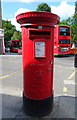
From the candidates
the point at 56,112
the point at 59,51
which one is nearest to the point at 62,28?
the point at 59,51

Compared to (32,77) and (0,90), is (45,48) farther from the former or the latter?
(0,90)

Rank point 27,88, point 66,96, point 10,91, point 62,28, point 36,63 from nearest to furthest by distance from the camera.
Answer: point 36,63, point 27,88, point 66,96, point 10,91, point 62,28

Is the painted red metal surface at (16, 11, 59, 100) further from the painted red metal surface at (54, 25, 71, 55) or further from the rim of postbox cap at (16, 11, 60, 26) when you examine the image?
the painted red metal surface at (54, 25, 71, 55)

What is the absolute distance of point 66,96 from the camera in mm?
4074

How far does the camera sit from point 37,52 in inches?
108

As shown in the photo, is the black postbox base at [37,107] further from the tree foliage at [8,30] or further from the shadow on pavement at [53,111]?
the tree foliage at [8,30]

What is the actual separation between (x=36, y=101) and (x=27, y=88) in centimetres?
36

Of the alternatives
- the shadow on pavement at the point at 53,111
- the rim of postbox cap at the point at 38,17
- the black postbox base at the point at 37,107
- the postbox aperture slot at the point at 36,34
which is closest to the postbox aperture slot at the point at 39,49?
the postbox aperture slot at the point at 36,34

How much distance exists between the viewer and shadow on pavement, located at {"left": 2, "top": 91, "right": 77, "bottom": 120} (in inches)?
115

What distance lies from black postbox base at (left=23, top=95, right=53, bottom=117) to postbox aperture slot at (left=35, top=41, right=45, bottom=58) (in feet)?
3.41

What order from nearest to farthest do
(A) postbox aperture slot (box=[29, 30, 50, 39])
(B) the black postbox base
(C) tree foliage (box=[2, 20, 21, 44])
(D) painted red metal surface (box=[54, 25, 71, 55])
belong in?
(A) postbox aperture slot (box=[29, 30, 50, 39])
(B) the black postbox base
(D) painted red metal surface (box=[54, 25, 71, 55])
(C) tree foliage (box=[2, 20, 21, 44])

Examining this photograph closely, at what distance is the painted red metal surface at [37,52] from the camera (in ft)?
8.75

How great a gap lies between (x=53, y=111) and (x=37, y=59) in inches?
55.2

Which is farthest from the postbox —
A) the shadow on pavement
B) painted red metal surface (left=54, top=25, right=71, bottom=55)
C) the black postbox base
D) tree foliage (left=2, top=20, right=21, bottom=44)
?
tree foliage (left=2, top=20, right=21, bottom=44)
